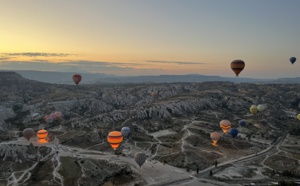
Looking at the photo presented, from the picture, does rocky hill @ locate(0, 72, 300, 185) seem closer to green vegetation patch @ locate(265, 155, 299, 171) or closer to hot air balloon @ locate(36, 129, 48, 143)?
hot air balloon @ locate(36, 129, 48, 143)

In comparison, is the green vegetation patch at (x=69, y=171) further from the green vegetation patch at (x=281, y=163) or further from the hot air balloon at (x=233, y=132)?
the hot air balloon at (x=233, y=132)

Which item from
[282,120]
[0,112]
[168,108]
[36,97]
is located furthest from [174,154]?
[36,97]

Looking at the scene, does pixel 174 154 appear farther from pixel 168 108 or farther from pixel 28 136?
pixel 168 108

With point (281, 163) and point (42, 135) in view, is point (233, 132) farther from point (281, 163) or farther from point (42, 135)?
point (42, 135)

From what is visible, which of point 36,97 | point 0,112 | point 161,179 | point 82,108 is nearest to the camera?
point 161,179

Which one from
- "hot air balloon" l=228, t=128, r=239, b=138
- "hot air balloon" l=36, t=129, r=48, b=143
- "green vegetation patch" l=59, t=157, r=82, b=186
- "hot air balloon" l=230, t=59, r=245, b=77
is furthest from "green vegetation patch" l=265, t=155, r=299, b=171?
"hot air balloon" l=36, t=129, r=48, b=143

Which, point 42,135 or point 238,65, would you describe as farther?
point 42,135

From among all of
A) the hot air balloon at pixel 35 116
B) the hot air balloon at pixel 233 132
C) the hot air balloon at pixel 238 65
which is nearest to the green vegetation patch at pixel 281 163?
the hot air balloon at pixel 233 132

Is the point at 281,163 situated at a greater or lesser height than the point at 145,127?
greater

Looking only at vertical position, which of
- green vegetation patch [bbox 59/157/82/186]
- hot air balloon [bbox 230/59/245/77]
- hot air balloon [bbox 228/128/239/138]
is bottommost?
green vegetation patch [bbox 59/157/82/186]

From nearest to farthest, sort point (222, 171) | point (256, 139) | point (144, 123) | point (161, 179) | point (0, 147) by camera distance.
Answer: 1. point (161, 179)
2. point (222, 171)
3. point (0, 147)
4. point (256, 139)
5. point (144, 123)

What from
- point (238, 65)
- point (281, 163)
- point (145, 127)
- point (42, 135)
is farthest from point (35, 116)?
point (281, 163)
